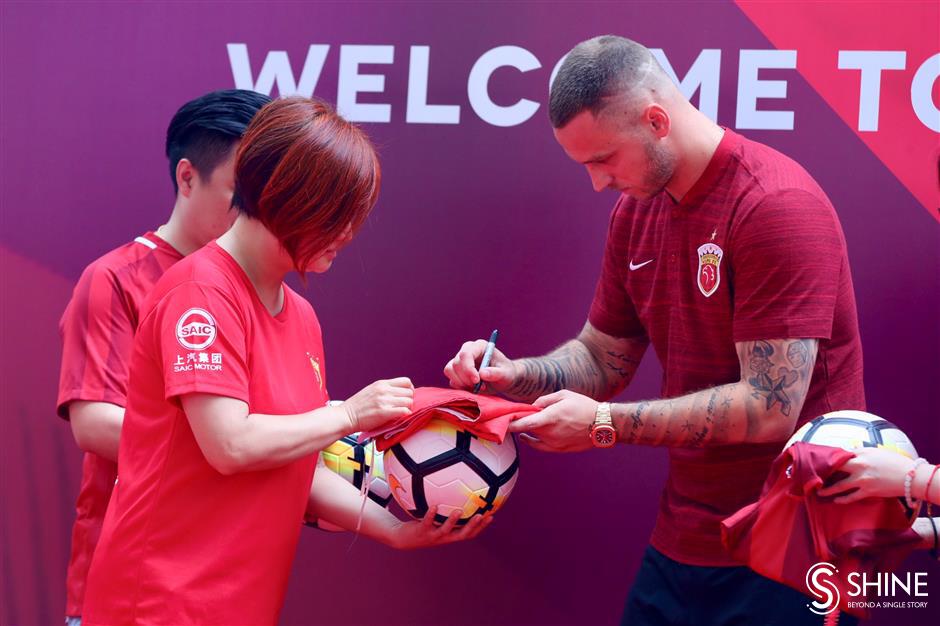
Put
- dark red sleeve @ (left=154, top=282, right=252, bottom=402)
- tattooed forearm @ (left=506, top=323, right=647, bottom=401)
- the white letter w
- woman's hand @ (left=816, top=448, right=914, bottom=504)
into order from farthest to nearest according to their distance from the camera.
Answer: the white letter w
tattooed forearm @ (left=506, top=323, right=647, bottom=401)
woman's hand @ (left=816, top=448, right=914, bottom=504)
dark red sleeve @ (left=154, top=282, right=252, bottom=402)

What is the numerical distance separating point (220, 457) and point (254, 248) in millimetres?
429

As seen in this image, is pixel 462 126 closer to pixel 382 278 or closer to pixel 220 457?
pixel 382 278

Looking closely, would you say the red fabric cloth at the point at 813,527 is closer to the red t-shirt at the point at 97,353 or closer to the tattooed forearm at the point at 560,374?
the tattooed forearm at the point at 560,374

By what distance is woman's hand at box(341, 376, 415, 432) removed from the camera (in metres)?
2.11

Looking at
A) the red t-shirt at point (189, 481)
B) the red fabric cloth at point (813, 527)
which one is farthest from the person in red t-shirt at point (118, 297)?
→ the red fabric cloth at point (813, 527)

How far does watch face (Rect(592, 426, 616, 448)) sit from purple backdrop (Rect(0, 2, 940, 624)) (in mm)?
758

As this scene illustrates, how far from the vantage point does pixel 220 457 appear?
6.34 ft

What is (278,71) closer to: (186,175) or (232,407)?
(186,175)

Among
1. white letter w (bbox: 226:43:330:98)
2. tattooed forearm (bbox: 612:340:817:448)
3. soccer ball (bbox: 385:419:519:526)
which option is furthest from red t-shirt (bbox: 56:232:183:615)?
tattooed forearm (bbox: 612:340:817:448)

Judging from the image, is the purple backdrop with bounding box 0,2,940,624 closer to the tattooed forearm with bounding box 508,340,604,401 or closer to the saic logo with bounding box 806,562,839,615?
the tattooed forearm with bounding box 508,340,604,401

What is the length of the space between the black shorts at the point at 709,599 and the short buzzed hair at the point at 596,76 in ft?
3.68

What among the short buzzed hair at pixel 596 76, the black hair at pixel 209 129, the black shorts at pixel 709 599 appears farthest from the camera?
the black hair at pixel 209 129

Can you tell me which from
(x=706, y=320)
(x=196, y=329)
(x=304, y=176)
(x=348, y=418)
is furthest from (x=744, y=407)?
(x=196, y=329)

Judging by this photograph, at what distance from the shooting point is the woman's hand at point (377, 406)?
2.11 metres
